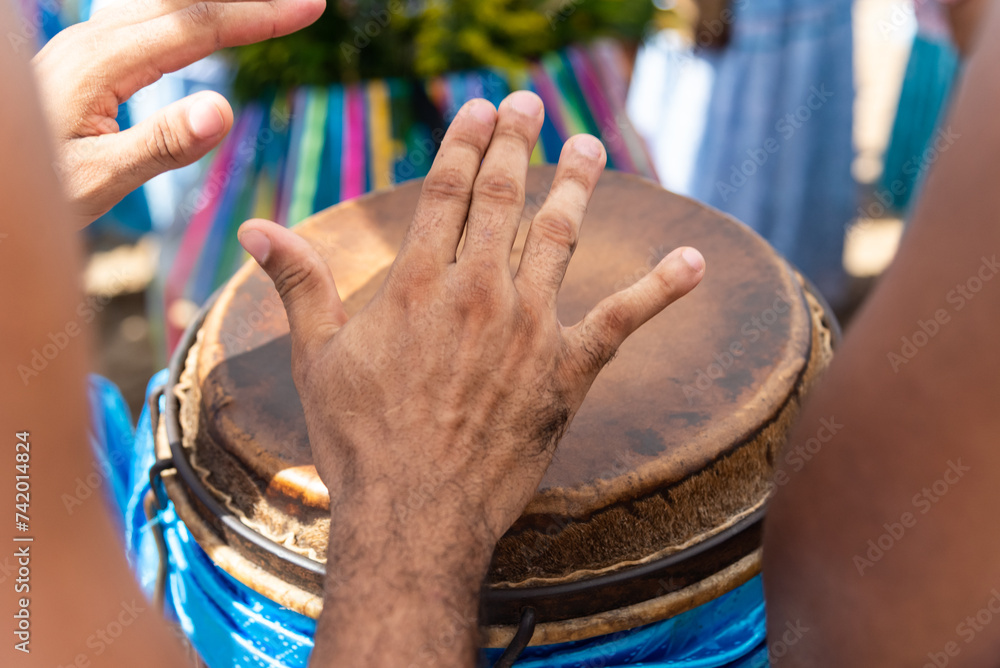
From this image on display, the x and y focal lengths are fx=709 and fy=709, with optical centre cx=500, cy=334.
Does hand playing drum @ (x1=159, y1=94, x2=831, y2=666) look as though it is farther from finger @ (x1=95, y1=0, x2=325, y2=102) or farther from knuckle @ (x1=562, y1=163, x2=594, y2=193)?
finger @ (x1=95, y1=0, x2=325, y2=102)

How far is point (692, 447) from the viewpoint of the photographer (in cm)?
81

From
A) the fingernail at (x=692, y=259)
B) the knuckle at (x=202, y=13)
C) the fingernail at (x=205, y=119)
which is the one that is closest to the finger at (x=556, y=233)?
the fingernail at (x=692, y=259)

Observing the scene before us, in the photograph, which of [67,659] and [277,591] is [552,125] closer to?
[277,591]

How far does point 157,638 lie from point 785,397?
72 cm

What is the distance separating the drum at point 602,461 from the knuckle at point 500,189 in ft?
0.62

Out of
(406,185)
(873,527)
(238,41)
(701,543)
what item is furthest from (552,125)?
(873,527)

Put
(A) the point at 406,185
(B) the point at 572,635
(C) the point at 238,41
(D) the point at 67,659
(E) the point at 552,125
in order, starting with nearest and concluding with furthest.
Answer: (D) the point at 67,659 < (B) the point at 572,635 < (C) the point at 238,41 < (A) the point at 406,185 < (E) the point at 552,125

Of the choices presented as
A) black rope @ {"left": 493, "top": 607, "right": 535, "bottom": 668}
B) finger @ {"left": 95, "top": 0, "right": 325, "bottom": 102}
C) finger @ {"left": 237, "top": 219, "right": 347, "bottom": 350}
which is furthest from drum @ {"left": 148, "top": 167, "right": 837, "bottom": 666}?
finger @ {"left": 95, "top": 0, "right": 325, "bottom": 102}

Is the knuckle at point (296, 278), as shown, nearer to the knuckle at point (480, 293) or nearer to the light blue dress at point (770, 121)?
the knuckle at point (480, 293)

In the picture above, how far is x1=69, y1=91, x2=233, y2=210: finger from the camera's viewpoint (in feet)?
2.87

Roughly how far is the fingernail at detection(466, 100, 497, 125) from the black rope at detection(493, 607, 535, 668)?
0.53 metres

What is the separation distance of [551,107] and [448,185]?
1.60 metres

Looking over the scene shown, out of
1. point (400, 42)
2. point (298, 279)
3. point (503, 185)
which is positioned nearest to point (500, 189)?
point (503, 185)

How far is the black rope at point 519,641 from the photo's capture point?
0.73 meters
